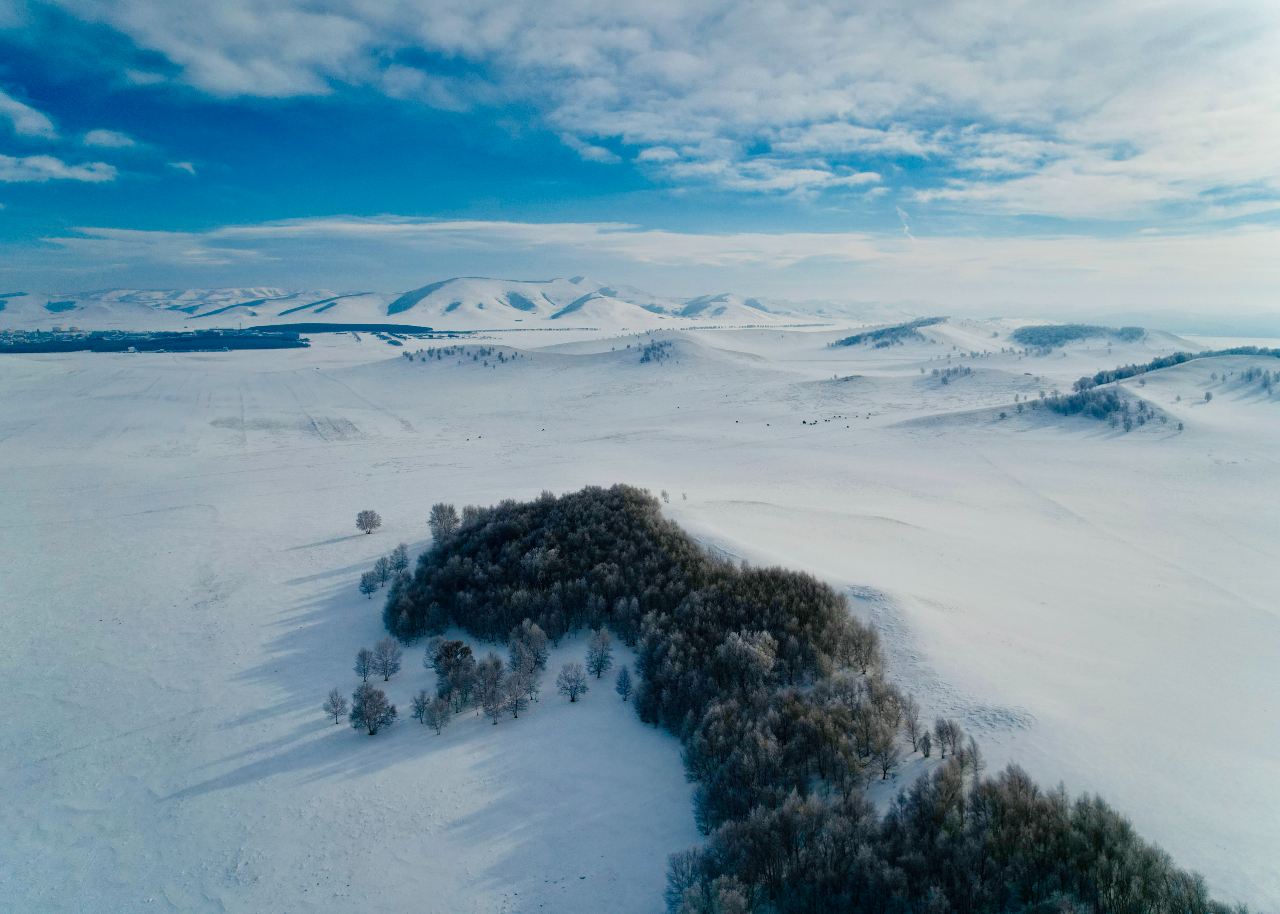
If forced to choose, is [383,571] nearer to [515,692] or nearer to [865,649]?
[515,692]

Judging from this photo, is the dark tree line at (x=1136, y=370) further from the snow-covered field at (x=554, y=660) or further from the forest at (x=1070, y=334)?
the forest at (x=1070, y=334)

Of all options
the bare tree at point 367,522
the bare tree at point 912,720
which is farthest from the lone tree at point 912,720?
the bare tree at point 367,522

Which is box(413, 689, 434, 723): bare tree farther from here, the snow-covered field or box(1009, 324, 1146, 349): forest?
box(1009, 324, 1146, 349): forest

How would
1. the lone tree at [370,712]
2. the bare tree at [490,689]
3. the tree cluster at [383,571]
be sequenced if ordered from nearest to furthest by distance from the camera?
the lone tree at [370,712]
the bare tree at [490,689]
the tree cluster at [383,571]

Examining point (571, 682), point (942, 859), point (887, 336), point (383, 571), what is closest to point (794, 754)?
point (942, 859)

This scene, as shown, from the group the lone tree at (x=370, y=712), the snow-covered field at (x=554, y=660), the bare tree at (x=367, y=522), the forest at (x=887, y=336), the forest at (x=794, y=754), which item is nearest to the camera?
the forest at (x=794, y=754)

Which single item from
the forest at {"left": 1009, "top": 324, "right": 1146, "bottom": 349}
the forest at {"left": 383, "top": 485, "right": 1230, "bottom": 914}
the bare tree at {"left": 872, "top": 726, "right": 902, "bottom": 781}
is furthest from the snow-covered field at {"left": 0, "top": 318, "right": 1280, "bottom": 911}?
the forest at {"left": 1009, "top": 324, "right": 1146, "bottom": 349}

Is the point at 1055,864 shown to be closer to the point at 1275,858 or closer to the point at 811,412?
the point at 1275,858
